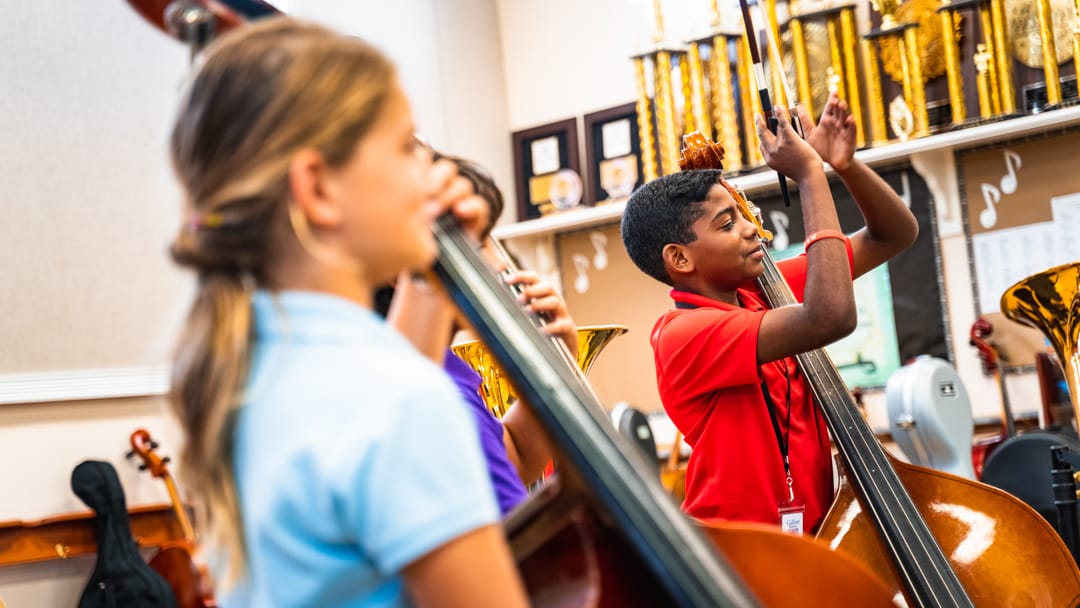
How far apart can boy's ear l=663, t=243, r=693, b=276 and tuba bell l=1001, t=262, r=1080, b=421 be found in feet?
3.07

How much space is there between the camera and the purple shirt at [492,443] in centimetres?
147

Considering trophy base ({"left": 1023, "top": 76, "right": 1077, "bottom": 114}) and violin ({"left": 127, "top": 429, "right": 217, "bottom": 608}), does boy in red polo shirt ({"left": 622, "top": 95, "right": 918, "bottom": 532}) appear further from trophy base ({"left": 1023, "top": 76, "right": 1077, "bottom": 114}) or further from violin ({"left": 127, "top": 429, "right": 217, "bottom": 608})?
trophy base ({"left": 1023, "top": 76, "right": 1077, "bottom": 114})

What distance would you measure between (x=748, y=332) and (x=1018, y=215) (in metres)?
3.60

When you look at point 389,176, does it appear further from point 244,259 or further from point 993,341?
point 993,341

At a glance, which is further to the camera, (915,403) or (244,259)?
(915,403)

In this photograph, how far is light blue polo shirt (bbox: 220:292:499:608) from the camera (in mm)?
749

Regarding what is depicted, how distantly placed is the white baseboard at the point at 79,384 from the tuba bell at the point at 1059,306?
3019 mm

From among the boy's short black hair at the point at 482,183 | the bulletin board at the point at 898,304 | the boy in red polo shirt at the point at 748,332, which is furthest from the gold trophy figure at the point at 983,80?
the boy's short black hair at the point at 482,183

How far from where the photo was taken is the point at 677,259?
230 cm

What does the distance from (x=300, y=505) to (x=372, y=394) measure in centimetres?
9

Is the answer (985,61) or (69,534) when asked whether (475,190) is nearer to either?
(69,534)

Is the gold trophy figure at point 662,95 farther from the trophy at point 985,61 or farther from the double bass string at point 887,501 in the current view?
the double bass string at point 887,501

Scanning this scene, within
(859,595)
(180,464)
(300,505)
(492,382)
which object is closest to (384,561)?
(300,505)

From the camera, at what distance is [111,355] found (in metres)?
4.81
